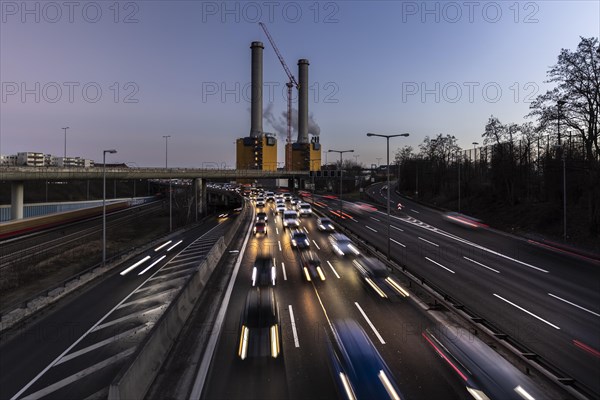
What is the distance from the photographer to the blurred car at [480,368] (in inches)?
355

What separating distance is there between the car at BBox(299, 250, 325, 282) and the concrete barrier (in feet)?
25.8

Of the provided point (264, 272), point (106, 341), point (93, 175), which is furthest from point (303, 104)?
point (106, 341)

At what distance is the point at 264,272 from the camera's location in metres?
23.0

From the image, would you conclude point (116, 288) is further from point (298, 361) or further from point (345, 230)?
point (345, 230)

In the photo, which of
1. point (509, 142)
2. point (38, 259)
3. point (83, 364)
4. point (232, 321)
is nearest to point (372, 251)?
point (232, 321)

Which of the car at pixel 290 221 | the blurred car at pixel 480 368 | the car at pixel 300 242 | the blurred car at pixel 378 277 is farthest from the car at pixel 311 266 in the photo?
the car at pixel 290 221

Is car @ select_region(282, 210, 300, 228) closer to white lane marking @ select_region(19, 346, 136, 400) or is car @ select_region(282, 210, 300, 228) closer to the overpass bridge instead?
the overpass bridge

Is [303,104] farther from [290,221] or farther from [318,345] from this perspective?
[318,345]

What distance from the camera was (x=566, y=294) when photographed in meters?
19.0

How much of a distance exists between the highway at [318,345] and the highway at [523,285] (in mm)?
4093

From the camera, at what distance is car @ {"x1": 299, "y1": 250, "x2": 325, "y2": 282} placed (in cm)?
2229

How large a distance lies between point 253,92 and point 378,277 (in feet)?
492

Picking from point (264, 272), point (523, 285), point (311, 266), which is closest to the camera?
point (523, 285)

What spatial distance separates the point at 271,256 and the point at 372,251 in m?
9.14
